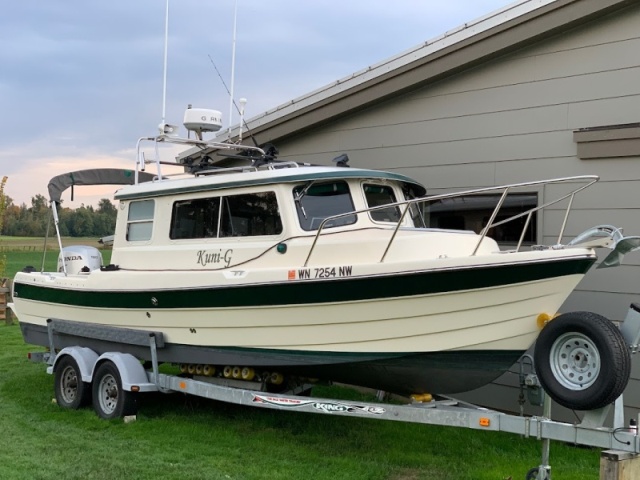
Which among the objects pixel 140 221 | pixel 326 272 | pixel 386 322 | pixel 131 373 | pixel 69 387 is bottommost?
pixel 69 387

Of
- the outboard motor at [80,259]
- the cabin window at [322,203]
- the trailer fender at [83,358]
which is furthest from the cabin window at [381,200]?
the outboard motor at [80,259]

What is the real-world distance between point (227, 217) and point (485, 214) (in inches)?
109

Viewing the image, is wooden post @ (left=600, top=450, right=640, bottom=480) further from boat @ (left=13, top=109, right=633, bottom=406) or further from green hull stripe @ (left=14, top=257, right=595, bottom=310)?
green hull stripe @ (left=14, top=257, right=595, bottom=310)

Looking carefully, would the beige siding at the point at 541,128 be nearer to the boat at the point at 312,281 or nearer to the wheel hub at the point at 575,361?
the boat at the point at 312,281

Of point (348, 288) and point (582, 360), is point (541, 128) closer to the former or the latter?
point (348, 288)

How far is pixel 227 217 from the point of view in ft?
22.3

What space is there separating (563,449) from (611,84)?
3.43 metres

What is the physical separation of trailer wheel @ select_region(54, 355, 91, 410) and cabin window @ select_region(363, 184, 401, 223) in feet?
12.0

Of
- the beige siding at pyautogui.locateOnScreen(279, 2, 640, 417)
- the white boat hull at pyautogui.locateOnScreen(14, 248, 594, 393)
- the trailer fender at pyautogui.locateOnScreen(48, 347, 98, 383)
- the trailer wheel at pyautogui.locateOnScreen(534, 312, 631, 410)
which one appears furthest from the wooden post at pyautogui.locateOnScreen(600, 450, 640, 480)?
the trailer fender at pyautogui.locateOnScreen(48, 347, 98, 383)

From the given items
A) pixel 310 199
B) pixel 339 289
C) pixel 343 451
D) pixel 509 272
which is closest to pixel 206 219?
pixel 310 199

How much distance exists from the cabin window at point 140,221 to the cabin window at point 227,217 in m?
0.42

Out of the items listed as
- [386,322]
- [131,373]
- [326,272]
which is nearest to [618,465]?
[386,322]

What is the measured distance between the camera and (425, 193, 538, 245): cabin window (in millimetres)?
7301

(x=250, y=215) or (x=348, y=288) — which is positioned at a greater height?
(x=250, y=215)
